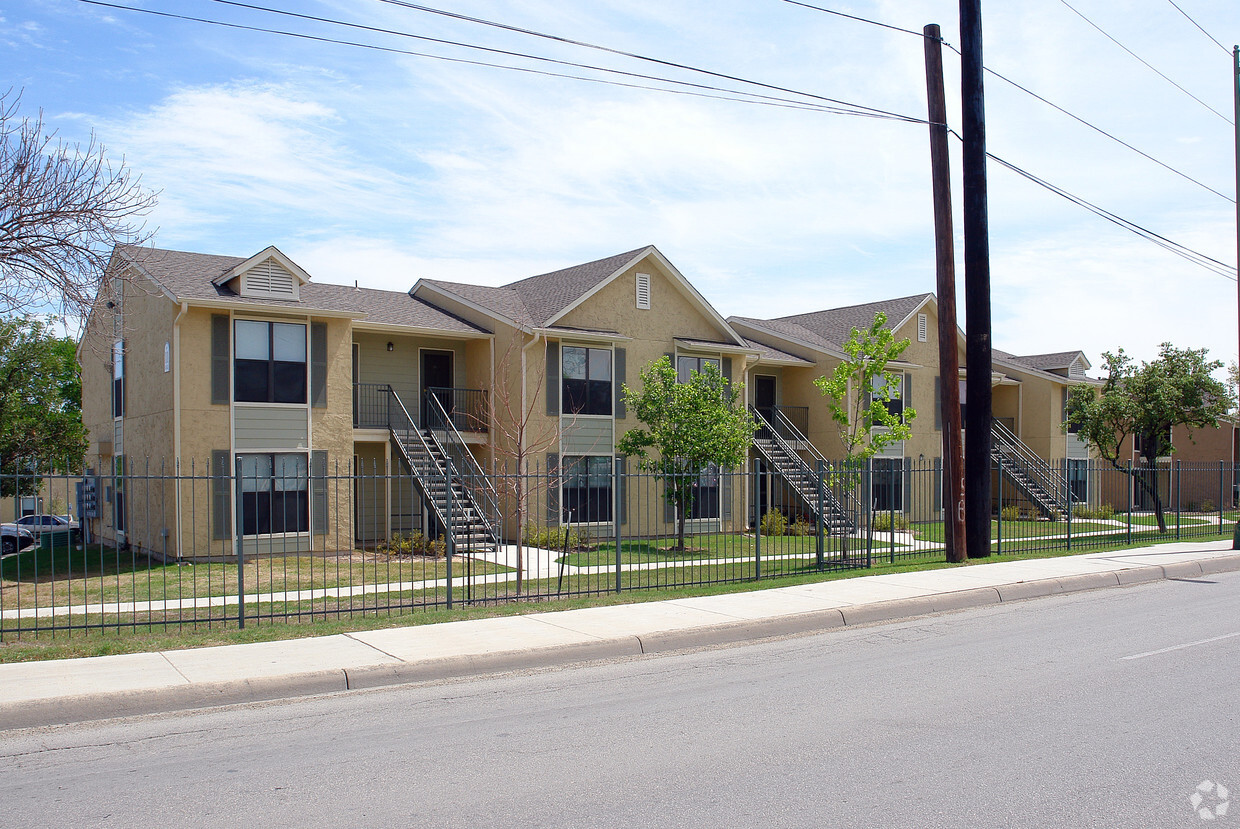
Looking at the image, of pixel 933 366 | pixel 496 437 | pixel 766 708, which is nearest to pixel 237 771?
pixel 766 708

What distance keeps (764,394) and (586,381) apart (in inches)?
354

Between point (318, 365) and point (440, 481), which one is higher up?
point (318, 365)

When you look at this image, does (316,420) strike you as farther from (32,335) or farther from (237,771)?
(32,335)

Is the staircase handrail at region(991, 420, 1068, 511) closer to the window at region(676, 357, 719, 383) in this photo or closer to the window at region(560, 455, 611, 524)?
the window at region(676, 357, 719, 383)

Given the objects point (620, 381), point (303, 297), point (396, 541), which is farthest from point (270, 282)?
point (620, 381)

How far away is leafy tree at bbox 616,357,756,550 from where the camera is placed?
867 inches

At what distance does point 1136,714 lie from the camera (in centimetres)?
706

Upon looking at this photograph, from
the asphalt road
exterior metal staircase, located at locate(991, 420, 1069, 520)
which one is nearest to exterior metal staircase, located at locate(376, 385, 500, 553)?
the asphalt road

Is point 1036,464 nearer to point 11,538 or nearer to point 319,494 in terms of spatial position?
point 319,494

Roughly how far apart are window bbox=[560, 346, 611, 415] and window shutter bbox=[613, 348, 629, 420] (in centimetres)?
21

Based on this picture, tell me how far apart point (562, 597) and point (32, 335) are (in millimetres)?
29097

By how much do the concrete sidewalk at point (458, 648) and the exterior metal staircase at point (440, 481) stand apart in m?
8.39

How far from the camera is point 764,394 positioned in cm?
3192

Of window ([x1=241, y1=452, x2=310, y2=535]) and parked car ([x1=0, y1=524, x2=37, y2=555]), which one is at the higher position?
window ([x1=241, y1=452, x2=310, y2=535])
